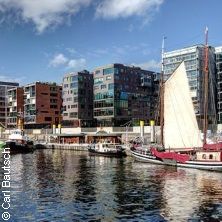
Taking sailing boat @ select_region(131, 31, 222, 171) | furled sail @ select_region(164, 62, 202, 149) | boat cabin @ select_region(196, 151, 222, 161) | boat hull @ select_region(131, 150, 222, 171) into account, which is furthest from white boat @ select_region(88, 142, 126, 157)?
boat cabin @ select_region(196, 151, 222, 161)

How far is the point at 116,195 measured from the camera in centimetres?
5191

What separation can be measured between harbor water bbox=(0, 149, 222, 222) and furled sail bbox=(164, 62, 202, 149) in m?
9.94

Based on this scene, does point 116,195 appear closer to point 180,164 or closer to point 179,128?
point 180,164

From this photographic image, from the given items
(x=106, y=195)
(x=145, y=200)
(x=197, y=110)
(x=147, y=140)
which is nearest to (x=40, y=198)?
(x=106, y=195)

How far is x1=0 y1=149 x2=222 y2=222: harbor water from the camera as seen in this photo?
1649 inches

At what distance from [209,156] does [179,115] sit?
11905 millimetres

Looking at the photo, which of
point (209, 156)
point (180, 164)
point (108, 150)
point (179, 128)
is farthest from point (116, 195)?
point (108, 150)

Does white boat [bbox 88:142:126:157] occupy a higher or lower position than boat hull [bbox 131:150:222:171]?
higher

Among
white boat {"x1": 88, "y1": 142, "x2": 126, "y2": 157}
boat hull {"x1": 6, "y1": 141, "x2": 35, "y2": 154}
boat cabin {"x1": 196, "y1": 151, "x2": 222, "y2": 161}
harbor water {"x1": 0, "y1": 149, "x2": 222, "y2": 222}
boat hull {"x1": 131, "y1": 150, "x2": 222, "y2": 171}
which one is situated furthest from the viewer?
boat hull {"x1": 6, "y1": 141, "x2": 35, "y2": 154}

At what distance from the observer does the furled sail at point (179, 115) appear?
86.8 metres

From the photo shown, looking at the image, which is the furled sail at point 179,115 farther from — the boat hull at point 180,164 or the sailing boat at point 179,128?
the boat hull at point 180,164

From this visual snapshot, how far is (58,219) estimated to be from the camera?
40469mm

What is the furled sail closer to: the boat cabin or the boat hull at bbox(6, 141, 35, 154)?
the boat cabin

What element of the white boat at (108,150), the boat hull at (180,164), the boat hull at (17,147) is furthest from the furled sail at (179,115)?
the boat hull at (17,147)
